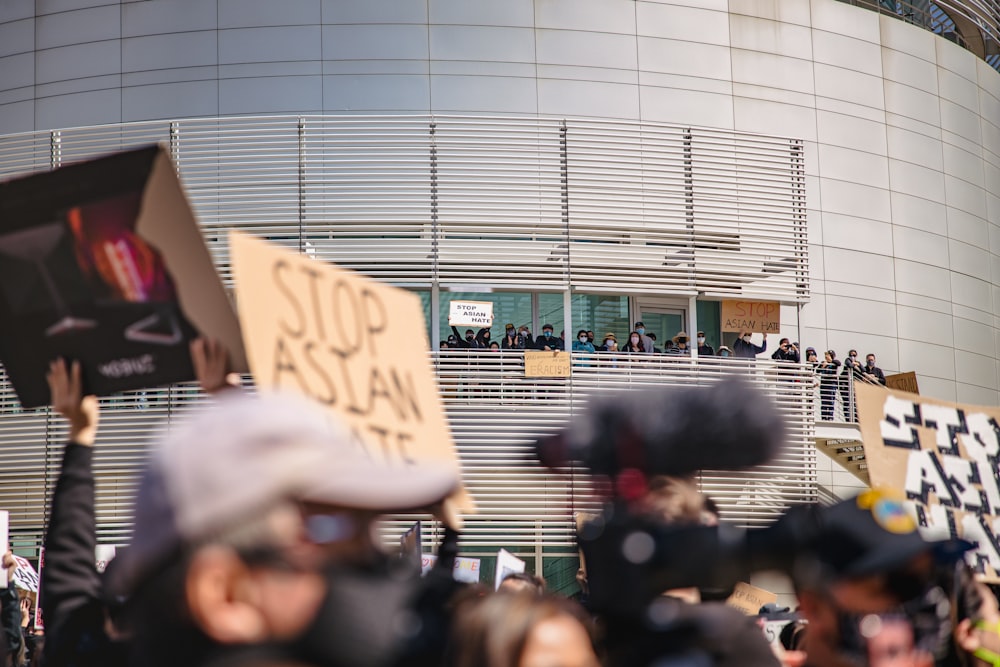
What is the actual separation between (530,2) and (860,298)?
842 centimetres

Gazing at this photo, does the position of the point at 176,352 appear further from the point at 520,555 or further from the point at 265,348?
the point at 520,555

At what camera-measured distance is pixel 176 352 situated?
407 centimetres

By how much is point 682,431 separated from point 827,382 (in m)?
22.9

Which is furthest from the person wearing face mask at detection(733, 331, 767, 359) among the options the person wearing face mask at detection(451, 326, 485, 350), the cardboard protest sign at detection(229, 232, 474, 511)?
the cardboard protest sign at detection(229, 232, 474, 511)

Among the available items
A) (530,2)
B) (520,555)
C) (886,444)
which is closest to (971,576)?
(886,444)

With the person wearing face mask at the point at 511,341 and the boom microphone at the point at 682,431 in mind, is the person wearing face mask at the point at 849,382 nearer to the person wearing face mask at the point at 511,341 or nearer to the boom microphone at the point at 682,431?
the person wearing face mask at the point at 511,341

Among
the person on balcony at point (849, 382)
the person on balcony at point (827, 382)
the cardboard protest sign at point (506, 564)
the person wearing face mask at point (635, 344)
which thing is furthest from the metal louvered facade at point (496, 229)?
the cardboard protest sign at point (506, 564)

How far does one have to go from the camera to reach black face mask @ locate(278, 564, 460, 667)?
163 centimetres

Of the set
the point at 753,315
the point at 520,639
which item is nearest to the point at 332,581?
the point at 520,639

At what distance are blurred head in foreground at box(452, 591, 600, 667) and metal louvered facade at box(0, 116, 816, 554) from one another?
59.7 feet

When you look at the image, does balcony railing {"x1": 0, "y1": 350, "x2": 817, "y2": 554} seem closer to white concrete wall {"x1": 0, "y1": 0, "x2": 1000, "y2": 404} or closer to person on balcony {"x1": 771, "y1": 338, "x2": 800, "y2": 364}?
person on balcony {"x1": 771, "y1": 338, "x2": 800, "y2": 364}

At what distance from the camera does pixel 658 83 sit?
80.4 ft

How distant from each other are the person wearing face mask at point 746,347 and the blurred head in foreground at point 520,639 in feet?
67.7

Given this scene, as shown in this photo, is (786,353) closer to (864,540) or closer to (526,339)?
(526,339)
